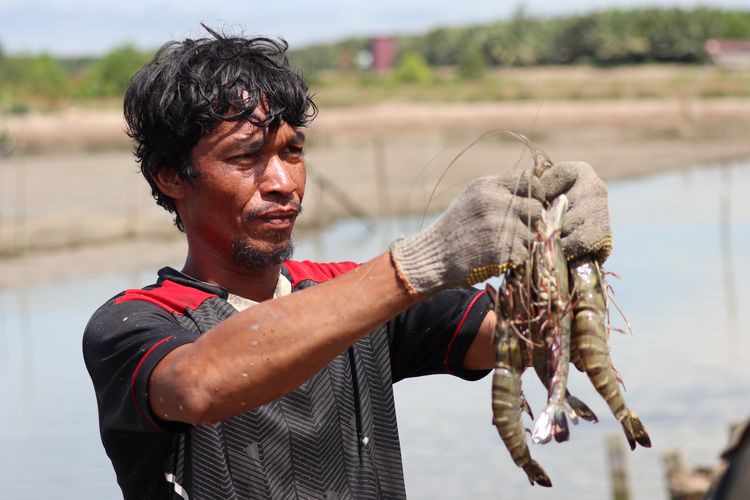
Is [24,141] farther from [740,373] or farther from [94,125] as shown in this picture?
[740,373]

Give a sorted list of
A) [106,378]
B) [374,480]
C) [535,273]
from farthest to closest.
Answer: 1. [374,480]
2. [106,378]
3. [535,273]

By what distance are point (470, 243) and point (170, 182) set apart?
962 millimetres

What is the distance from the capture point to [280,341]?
2326 mm

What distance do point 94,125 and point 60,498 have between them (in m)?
41.1

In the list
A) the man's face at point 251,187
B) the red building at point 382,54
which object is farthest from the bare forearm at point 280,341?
the red building at point 382,54

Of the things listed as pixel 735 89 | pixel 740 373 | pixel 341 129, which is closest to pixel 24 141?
pixel 341 129

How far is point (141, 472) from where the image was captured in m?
2.67

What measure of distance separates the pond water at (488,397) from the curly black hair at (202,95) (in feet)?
25.0

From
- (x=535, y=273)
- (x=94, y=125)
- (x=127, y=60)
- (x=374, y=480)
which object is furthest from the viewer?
(x=127, y=60)

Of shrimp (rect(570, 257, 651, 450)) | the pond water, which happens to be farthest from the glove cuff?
the pond water

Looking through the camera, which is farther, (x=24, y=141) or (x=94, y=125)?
(x=94, y=125)

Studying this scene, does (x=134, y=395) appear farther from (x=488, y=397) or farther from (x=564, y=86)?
(x=564, y=86)

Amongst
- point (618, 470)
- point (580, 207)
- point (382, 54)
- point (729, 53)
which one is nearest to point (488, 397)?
point (618, 470)

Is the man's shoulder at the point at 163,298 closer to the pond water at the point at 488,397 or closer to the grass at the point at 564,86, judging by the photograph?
the pond water at the point at 488,397
